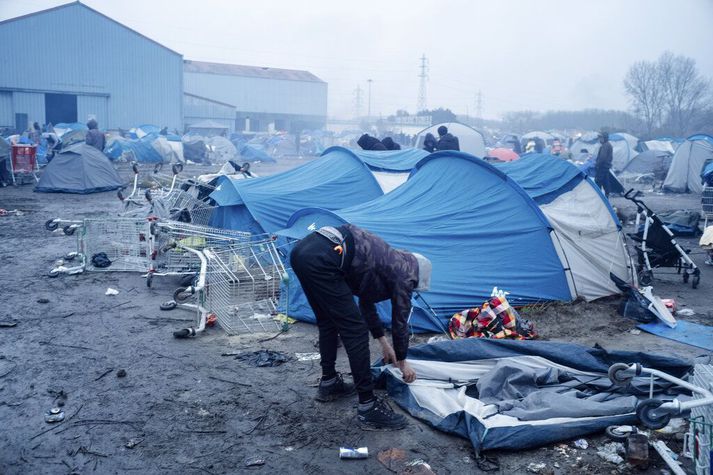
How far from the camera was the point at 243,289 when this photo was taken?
6816mm

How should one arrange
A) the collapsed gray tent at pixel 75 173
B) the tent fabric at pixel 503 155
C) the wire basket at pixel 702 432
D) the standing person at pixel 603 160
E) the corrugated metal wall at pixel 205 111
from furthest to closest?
the corrugated metal wall at pixel 205 111 → the tent fabric at pixel 503 155 → the collapsed gray tent at pixel 75 173 → the standing person at pixel 603 160 → the wire basket at pixel 702 432

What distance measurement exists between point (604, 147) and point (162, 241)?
11.8 metres

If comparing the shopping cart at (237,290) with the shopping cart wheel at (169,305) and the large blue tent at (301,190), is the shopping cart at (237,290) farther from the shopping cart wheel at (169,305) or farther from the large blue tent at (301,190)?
the large blue tent at (301,190)

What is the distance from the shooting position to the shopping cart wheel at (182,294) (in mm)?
7419

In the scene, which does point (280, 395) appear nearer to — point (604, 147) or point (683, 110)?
point (604, 147)

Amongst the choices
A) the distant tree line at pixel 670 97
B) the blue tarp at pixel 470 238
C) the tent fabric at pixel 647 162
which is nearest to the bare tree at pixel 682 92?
the distant tree line at pixel 670 97

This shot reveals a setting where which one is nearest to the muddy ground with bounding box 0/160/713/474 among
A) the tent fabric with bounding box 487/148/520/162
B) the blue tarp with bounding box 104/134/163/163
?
the tent fabric with bounding box 487/148/520/162

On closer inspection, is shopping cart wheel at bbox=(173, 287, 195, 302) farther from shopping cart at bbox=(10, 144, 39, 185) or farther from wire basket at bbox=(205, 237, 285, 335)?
shopping cart at bbox=(10, 144, 39, 185)

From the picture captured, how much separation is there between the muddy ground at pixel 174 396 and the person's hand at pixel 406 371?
33cm

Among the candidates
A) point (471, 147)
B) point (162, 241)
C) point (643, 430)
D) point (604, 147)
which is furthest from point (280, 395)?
point (471, 147)

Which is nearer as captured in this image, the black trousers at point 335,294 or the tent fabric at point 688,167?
the black trousers at point 335,294

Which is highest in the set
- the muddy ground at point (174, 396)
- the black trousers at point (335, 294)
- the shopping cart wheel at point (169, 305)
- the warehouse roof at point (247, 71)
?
the warehouse roof at point (247, 71)

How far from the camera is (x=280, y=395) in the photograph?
5121 mm

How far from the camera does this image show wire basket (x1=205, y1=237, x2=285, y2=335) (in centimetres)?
666
